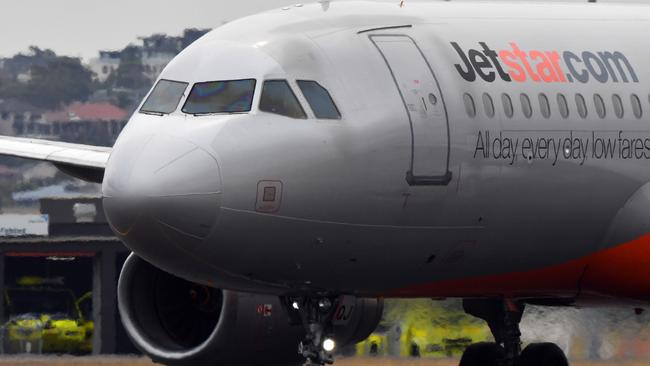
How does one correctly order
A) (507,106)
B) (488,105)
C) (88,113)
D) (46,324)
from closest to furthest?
(488,105)
(507,106)
(46,324)
(88,113)

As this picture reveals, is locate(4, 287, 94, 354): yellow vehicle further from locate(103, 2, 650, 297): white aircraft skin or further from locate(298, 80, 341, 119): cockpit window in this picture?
locate(298, 80, 341, 119): cockpit window

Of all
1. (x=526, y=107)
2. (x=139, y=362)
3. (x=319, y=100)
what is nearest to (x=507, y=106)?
(x=526, y=107)

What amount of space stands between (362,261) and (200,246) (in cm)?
163

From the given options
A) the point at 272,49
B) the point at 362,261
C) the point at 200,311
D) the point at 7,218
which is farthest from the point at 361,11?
the point at 7,218

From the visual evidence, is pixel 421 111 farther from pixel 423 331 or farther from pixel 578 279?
pixel 423 331

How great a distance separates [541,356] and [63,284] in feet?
44.7

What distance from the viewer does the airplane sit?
15.8 metres

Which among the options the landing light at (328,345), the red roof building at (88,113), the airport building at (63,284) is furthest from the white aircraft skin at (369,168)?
the red roof building at (88,113)

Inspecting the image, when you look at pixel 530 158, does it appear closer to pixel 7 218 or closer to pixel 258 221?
pixel 258 221

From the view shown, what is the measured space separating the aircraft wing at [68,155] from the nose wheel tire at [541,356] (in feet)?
16.9

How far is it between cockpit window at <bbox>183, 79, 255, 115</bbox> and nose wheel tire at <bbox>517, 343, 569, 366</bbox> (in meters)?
6.09

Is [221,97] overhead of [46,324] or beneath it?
overhead

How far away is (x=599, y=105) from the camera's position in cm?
1841

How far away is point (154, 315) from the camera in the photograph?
19.7 metres
